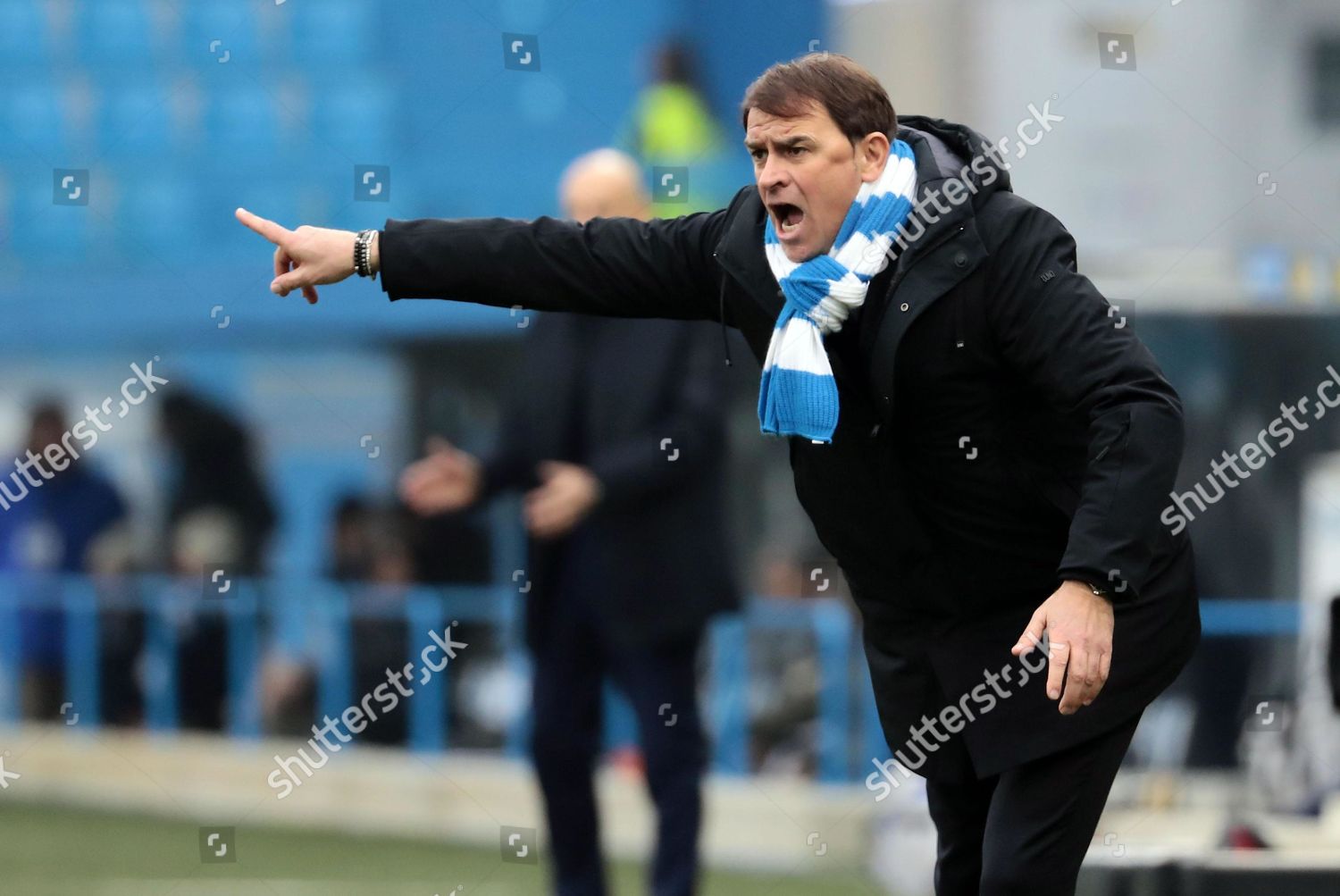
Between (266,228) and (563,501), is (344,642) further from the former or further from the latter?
(266,228)

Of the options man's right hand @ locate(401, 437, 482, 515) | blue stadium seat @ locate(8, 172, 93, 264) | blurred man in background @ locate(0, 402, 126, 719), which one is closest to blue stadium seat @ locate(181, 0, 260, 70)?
blue stadium seat @ locate(8, 172, 93, 264)

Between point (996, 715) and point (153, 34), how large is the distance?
12835mm

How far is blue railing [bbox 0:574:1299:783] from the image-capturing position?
775 cm

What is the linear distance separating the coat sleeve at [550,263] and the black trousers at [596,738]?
1.83m

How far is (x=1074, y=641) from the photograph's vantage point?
3098 millimetres

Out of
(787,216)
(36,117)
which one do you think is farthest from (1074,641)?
(36,117)

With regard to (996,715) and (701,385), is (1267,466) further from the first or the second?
(996,715)

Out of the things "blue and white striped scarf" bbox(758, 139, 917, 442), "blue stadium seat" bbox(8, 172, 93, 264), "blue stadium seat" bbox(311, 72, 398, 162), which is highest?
"blue stadium seat" bbox(311, 72, 398, 162)

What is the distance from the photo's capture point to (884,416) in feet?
11.1

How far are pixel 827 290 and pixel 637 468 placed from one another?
203cm

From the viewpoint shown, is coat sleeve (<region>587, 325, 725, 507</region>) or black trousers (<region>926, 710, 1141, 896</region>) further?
coat sleeve (<region>587, 325, 725, 507</region>)

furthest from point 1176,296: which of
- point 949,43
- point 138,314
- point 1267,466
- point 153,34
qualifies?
point 153,34

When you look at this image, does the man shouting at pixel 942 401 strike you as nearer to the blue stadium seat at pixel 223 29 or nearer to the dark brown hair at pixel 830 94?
the dark brown hair at pixel 830 94

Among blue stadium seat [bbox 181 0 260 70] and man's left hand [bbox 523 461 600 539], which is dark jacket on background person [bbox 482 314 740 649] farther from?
blue stadium seat [bbox 181 0 260 70]
